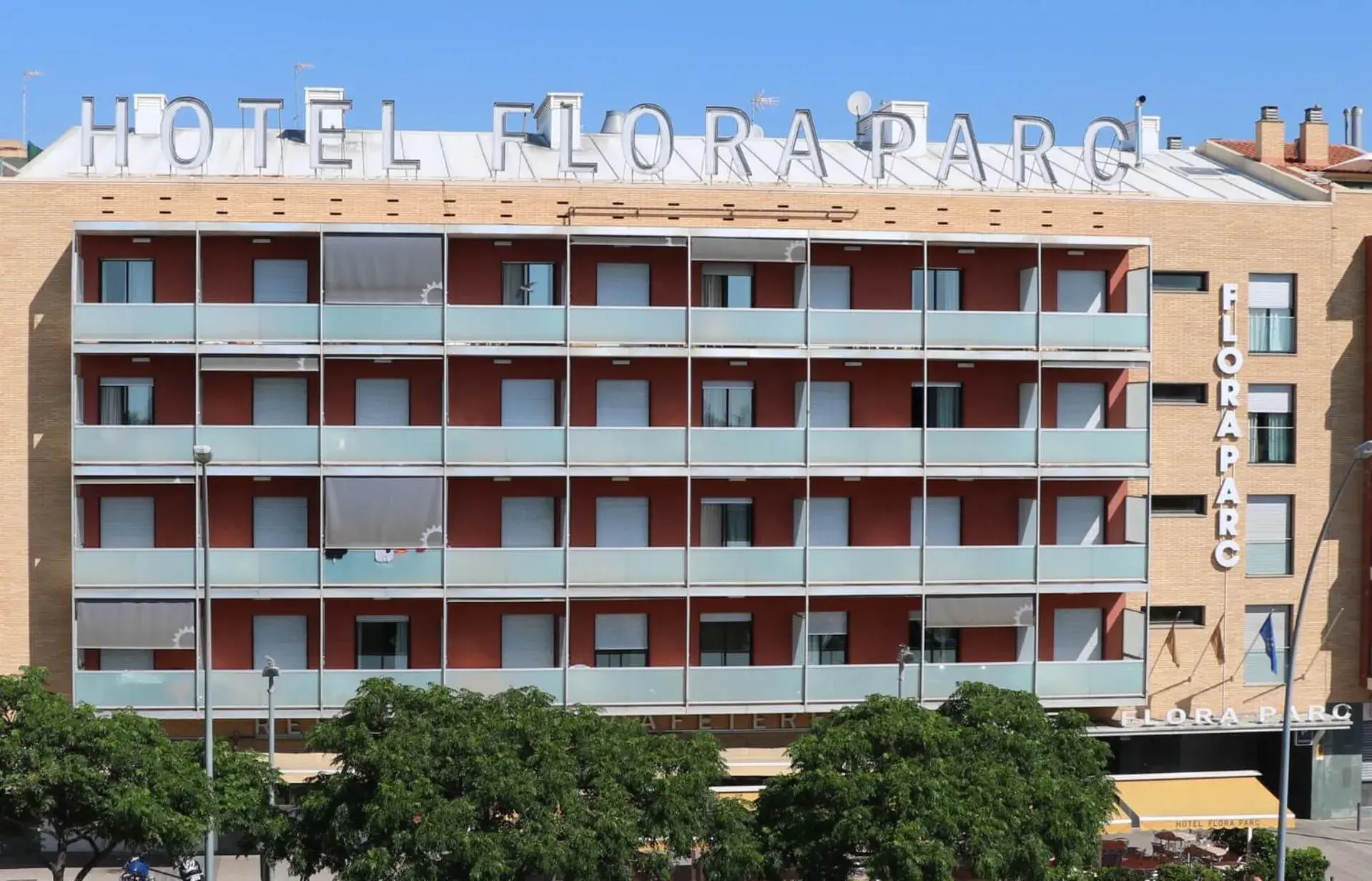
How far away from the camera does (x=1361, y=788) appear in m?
44.2

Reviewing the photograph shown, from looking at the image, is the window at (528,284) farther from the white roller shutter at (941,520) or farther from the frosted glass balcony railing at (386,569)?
the white roller shutter at (941,520)

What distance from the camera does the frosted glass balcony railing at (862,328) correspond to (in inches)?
1567

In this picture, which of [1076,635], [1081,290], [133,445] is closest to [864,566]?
[1076,635]

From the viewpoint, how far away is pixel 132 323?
37969mm

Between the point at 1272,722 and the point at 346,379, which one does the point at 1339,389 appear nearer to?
the point at 1272,722

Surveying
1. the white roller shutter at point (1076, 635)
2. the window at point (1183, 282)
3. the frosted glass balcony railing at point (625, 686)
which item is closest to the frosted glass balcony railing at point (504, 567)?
the frosted glass balcony railing at point (625, 686)

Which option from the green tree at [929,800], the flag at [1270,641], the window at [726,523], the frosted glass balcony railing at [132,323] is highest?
the frosted glass balcony railing at [132,323]

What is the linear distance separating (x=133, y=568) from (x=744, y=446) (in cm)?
1457

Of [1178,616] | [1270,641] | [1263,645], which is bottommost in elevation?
[1263,645]

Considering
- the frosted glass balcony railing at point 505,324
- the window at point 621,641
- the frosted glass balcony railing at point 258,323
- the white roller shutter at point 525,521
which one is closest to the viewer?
the frosted glass balcony railing at point 258,323

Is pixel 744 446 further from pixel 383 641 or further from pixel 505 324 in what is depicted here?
pixel 383 641

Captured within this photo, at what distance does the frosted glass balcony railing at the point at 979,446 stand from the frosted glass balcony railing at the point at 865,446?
40 cm

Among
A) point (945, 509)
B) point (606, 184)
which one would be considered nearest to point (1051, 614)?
point (945, 509)

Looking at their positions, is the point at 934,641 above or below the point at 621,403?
below
